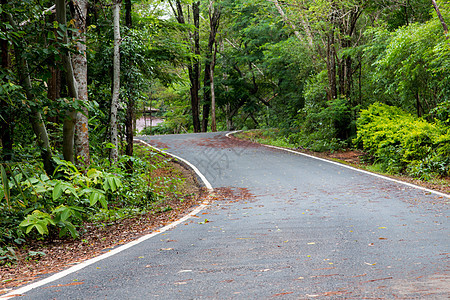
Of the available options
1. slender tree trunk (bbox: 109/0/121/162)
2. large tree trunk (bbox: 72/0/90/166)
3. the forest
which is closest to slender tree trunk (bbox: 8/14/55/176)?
the forest

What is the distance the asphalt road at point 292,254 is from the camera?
11.6 ft

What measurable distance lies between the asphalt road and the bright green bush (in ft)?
9.19

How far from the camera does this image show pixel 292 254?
4727 mm

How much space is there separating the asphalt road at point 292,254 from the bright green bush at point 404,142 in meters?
2.80

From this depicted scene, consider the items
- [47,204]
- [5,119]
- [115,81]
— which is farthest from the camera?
[115,81]

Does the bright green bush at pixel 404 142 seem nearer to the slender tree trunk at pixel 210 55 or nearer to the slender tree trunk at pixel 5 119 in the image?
the slender tree trunk at pixel 5 119

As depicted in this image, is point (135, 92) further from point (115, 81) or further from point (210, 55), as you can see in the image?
point (210, 55)

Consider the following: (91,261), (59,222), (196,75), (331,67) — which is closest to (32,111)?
(59,222)

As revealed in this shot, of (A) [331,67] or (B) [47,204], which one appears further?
(A) [331,67]

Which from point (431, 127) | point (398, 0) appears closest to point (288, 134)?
point (398, 0)

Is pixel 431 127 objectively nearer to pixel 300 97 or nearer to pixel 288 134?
pixel 288 134

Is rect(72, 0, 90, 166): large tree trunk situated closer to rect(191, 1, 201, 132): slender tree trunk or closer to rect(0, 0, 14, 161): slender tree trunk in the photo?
rect(0, 0, 14, 161): slender tree trunk

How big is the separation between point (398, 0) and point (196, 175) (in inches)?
485

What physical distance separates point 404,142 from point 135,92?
9329 millimetres
